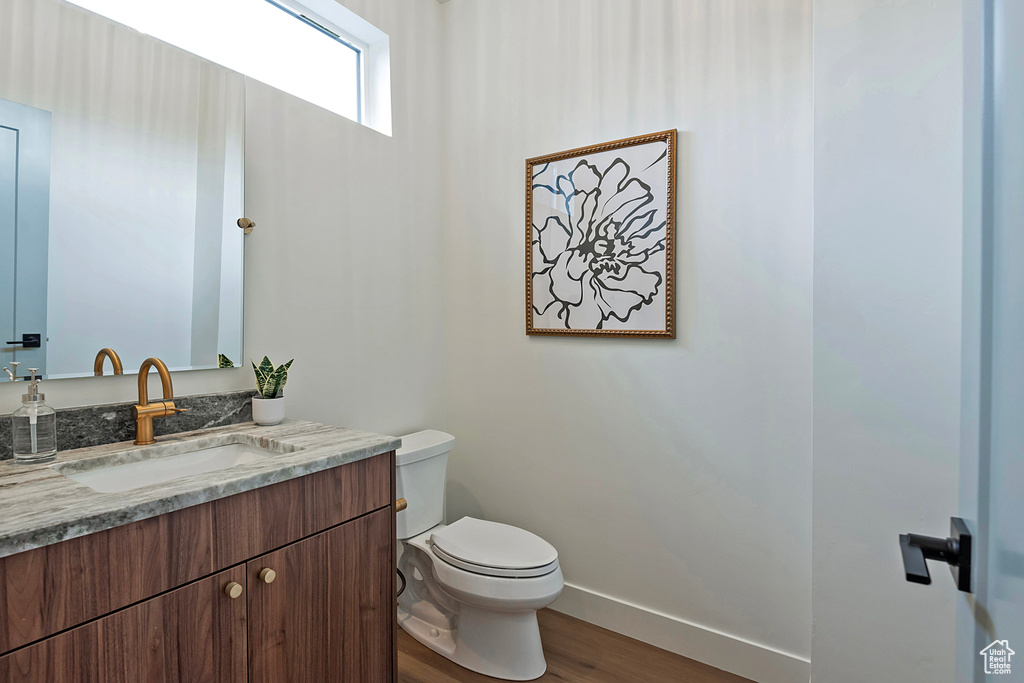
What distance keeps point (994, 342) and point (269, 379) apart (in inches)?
66.4

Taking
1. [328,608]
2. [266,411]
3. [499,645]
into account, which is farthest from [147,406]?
[499,645]

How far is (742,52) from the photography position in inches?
69.4

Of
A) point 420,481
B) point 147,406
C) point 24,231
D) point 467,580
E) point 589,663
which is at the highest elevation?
point 24,231

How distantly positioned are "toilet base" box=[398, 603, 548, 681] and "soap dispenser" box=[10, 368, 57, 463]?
1311 millimetres

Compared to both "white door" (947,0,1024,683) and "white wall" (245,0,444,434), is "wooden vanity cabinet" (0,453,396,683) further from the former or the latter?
"white door" (947,0,1024,683)

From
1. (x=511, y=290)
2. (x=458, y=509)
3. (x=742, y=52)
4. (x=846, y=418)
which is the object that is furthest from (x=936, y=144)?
(x=458, y=509)

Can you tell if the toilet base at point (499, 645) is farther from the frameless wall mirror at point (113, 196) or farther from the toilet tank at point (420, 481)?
the frameless wall mirror at point (113, 196)

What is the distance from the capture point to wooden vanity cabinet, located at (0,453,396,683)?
84 centimetres

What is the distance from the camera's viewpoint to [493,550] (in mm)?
1817

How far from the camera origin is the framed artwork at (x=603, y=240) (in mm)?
1928

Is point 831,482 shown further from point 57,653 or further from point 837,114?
point 57,653

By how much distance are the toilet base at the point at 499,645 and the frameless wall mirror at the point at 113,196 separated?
1215mm

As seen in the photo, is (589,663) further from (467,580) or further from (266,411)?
(266,411)

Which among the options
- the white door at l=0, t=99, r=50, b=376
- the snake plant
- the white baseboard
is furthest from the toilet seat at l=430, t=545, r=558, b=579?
the white door at l=0, t=99, r=50, b=376
